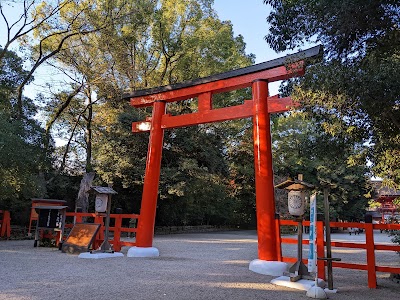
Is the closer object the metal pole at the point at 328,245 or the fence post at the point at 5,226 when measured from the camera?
the metal pole at the point at 328,245

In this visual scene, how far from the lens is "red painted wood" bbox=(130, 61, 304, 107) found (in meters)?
5.93

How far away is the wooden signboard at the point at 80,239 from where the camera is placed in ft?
25.4

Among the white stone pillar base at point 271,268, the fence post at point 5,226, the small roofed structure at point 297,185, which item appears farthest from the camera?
the fence post at point 5,226

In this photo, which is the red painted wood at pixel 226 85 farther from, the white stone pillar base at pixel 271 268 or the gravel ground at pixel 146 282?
the gravel ground at pixel 146 282

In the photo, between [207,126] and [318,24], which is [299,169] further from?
[318,24]

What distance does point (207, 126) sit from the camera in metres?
16.1

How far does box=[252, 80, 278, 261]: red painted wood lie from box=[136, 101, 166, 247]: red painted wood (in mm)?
2877

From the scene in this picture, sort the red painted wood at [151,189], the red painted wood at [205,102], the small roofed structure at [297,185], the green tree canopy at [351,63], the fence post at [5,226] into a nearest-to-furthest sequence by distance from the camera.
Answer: the green tree canopy at [351,63] → the small roofed structure at [297,185] → the red painted wood at [205,102] → the red painted wood at [151,189] → the fence post at [5,226]

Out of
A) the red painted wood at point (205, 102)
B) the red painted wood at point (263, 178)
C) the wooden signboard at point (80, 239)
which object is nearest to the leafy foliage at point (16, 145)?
the wooden signboard at point (80, 239)

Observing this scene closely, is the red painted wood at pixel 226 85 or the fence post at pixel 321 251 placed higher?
the red painted wood at pixel 226 85

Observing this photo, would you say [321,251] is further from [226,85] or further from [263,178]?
[226,85]

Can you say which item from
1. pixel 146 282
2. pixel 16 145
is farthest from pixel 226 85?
pixel 16 145

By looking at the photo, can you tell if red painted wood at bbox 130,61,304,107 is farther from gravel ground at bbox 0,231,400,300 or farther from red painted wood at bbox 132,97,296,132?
gravel ground at bbox 0,231,400,300

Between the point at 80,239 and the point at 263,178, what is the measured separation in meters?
4.86
